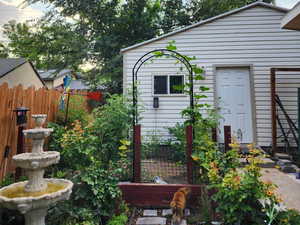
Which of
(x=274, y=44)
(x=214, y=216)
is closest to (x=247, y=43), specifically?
(x=274, y=44)

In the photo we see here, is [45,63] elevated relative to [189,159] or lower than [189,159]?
elevated

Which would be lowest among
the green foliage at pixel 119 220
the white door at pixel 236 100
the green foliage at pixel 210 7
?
the green foliage at pixel 119 220

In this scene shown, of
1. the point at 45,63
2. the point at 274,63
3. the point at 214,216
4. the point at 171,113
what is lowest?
the point at 214,216

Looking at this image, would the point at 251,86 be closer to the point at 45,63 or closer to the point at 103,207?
the point at 103,207

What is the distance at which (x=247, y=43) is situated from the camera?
524 centimetres

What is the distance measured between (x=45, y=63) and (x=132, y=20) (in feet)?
17.1

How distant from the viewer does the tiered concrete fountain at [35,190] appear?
5.16ft

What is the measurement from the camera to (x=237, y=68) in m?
5.30

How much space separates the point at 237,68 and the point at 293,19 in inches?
93.4

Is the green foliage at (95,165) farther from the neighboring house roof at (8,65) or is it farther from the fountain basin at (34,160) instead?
the neighboring house roof at (8,65)

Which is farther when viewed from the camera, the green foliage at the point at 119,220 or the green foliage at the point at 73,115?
the green foliage at the point at 73,115

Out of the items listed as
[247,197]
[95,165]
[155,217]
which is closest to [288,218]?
[247,197]

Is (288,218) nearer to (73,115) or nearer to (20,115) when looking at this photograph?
(20,115)

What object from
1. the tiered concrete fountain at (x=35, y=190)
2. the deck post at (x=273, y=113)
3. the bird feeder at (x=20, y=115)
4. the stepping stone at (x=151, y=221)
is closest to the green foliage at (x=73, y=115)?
the bird feeder at (x=20, y=115)
